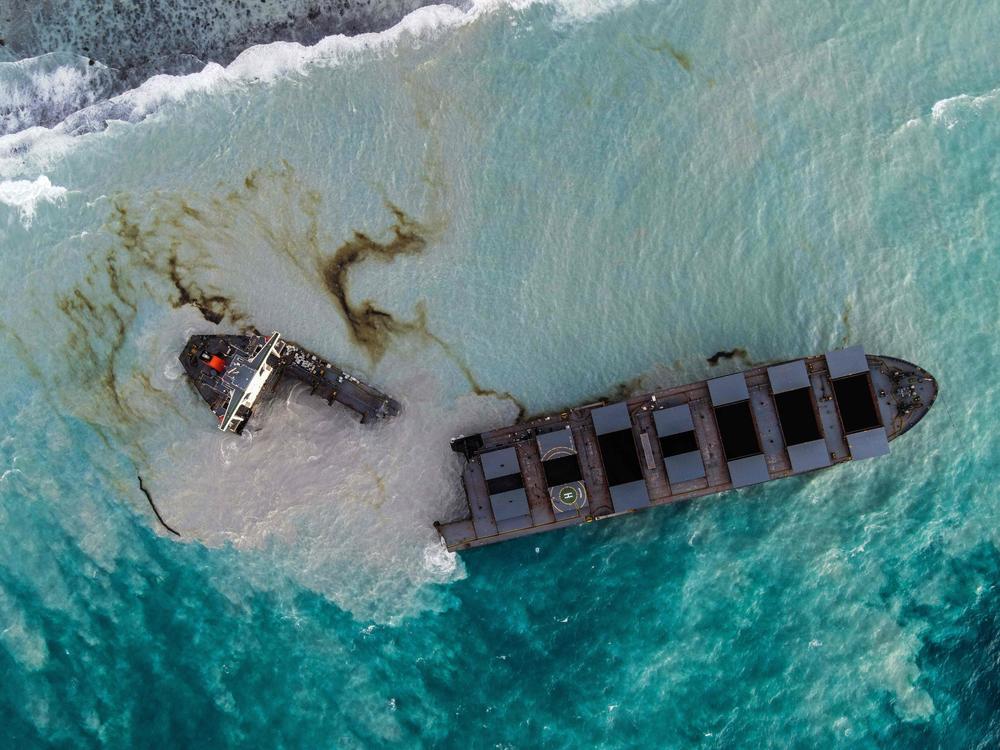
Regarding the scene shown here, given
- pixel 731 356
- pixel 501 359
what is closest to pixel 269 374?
pixel 501 359

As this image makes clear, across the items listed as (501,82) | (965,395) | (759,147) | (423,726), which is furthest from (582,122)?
(423,726)

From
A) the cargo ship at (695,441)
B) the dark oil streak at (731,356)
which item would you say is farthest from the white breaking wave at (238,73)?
the cargo ship at (695,441)

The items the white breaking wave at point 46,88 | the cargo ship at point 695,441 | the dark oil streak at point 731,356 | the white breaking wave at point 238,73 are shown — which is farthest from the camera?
the white breaking wave at point 46,88

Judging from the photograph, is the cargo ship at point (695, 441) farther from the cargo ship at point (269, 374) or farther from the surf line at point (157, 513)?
the surf line at point (157, 513)

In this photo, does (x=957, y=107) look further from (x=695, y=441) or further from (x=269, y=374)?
(x=269, y=374)

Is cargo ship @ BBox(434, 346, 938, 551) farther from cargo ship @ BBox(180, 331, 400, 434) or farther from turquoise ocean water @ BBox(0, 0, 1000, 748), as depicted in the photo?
cargo ship @ BBox(180, 331, 400, 434)

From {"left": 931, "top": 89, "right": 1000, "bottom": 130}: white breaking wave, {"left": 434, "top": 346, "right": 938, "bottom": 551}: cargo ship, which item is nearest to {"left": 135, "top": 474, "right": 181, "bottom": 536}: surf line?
{"left": 434, "top": 346, "right": 938, "bottom": 551}: cargo ship

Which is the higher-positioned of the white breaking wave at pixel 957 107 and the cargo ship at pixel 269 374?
the white breaking wave at pixel 957 107
